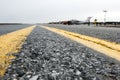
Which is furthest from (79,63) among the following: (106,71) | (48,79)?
(48,79)

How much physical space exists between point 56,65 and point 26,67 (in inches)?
18.7

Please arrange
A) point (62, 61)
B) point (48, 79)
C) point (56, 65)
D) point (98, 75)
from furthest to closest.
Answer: point (62, 61), point (56, 65), point (98, 75), point (48, 79)

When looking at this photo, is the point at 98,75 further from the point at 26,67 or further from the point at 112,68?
the point at 26,67

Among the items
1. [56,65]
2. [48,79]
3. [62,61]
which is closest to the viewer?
[48,79]

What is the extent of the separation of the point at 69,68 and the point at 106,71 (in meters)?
0.55

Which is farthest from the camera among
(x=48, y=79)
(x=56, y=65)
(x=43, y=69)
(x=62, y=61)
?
(x=62, y=61)

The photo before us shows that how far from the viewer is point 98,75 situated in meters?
3.54

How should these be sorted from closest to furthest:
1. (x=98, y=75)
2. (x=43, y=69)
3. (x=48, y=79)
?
(x=48, y=79) → (x=98, y=75) → (x=43, y=69)

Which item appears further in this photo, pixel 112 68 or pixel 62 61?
pixel 62 61

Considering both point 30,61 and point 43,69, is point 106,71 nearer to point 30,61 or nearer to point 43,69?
point 43,69

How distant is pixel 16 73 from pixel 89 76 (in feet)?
3.32

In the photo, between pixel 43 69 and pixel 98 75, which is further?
pixel 43 69

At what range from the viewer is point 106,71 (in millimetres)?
3768

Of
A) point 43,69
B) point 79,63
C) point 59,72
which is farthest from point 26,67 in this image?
point 79,63
